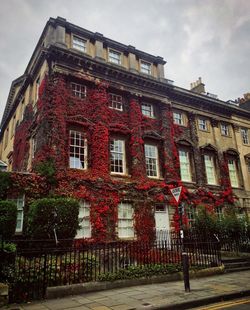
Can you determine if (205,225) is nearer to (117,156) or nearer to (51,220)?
(117,156)

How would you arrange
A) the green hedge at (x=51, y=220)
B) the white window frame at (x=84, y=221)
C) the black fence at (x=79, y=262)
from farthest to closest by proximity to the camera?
1. the white window frame at (x=84, y=221)
2. the green hedge at (x=51, y=220)
3. the black fence at (x=79, y=262)

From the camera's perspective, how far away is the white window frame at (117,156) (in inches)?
736

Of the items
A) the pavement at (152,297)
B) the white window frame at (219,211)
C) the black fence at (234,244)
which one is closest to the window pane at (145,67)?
the white window frame at (219,211)

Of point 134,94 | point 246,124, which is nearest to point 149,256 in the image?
point 134,94

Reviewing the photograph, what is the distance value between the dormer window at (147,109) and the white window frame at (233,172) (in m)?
9.21

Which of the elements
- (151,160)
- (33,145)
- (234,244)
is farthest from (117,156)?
(234,244)

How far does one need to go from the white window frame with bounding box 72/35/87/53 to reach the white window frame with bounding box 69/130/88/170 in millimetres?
6449

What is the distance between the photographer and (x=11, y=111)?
89.8 feet

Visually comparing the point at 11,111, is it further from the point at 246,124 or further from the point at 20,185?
the point at 246,124

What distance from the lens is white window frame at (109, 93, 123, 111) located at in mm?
20203

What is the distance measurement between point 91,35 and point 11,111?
39.2ft

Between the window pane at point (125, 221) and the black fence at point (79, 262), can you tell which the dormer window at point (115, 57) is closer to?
the window pane at point (125, 221)

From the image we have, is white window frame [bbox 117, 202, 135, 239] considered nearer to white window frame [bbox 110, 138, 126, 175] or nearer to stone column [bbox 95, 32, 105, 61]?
white window frame [bbox 110, 138, 126, 175]

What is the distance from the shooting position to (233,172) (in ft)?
84.3
